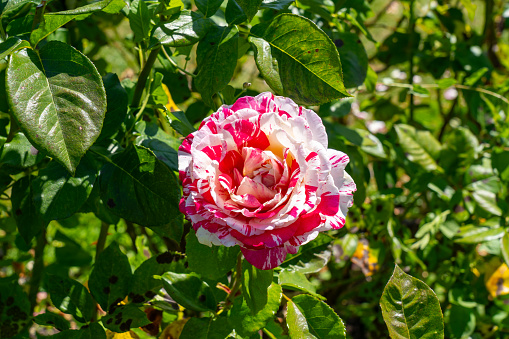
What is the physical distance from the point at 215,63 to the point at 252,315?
323 millimetres

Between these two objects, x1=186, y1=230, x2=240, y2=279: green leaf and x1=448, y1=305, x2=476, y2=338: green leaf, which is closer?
x1=186, y1=230, x2=240, y2=279: green leaf

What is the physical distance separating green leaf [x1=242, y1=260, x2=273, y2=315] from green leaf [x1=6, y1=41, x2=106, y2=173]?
0.25 meters

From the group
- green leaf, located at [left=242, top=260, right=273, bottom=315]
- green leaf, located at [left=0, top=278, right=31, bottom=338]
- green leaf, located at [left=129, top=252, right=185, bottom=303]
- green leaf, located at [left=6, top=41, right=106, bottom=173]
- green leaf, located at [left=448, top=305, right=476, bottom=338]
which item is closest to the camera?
green leaf, located at [left=6, top=41, right=106, bottom=173]

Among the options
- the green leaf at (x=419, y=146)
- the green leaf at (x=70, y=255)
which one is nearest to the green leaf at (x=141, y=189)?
the green leaf at (x=70, y=255)

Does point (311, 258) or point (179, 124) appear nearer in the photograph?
point (179, 124)

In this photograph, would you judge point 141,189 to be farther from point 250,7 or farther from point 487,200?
point 487,200

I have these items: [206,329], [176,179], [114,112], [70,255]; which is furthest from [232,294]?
[70,255]

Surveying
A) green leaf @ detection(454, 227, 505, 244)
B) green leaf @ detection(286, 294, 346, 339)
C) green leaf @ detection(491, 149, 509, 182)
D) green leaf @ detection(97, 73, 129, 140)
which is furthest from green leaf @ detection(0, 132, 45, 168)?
green leaf @ detection(491, 149, 509, 182)

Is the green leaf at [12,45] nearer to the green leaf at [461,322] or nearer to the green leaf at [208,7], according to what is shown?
the green leaf at [208,7]

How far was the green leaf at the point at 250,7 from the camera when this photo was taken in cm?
59

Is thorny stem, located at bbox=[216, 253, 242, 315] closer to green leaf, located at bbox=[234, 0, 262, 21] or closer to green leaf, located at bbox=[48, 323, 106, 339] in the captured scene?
green leaf, located at bbox=[48, 323, 106, 339]

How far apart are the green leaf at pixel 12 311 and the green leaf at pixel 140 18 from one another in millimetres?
593

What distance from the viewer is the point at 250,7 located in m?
0.59

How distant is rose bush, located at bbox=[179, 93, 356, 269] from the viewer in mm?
506
